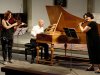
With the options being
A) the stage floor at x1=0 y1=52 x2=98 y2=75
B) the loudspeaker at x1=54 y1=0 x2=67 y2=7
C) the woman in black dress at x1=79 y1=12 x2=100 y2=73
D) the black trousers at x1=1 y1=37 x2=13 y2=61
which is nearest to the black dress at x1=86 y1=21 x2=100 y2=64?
the woman in black dress at x1=79 y1=12 x2=100 y2=73

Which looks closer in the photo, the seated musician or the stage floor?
the stage floor

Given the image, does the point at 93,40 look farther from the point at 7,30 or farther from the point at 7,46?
the point at 7,46

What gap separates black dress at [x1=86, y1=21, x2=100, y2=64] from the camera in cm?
647

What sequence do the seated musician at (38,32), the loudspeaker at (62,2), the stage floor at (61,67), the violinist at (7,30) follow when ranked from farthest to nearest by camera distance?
the loudspeaker at (62,2) < the seated musician at (38,32) < the violinist at (7,30) < the stage floor at (61,67)

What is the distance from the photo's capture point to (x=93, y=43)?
6535 mm

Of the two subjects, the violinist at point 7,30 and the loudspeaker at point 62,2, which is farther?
the loudspeaker at point 62,2

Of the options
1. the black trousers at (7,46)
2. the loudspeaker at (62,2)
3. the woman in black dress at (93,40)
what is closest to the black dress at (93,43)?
the woman in black dress at (93,40)

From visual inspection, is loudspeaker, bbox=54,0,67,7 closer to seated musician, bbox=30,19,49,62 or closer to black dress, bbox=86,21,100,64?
seated musician, bbox=30,19,49,62

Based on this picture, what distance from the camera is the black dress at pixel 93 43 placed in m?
6.47

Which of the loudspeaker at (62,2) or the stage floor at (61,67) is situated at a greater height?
the loudspeaker at (62,2)

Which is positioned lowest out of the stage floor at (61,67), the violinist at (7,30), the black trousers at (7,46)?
the stage floor at (61,67)

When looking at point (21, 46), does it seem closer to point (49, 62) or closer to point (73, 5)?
point (49, 62)

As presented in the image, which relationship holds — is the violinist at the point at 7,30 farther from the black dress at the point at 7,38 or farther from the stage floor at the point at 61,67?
the stage floor at the point at 61,67

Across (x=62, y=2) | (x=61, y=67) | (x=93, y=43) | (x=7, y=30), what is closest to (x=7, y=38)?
(x=7, y=30)
